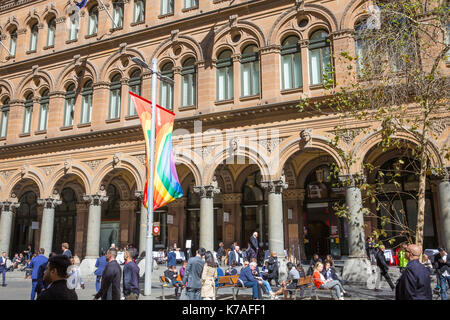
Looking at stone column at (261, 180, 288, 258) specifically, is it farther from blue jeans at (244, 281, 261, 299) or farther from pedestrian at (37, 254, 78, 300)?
pedestrian at (37, 254, 78, 300)

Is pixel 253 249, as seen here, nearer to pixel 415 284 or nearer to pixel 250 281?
pixel 250 281

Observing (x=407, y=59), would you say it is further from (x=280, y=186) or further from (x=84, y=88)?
(x=84, y=88)

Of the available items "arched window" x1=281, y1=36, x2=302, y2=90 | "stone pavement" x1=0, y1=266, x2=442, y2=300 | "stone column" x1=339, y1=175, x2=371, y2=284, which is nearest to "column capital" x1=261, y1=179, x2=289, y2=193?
"stone column" x1=339, y1=175, x2=371, y2=284

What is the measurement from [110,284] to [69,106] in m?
20.0

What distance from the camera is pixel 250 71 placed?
20766 mm

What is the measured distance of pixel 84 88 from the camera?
2511 cm

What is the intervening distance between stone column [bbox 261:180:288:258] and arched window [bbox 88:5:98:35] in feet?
52.0

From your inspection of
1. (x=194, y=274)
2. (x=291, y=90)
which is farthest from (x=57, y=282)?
(x=291, y=90)

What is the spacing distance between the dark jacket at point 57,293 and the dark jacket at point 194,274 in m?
5.36

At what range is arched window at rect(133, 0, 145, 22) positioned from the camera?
80.6ft
